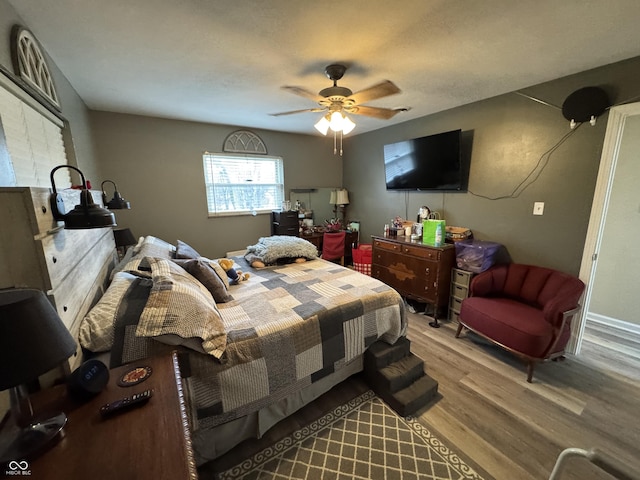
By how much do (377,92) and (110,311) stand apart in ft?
7.32

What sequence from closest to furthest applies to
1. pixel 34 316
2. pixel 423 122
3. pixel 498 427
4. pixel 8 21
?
pixel 34 316 → pixel 8 21 → pixel 498 427 → pixel 423 122

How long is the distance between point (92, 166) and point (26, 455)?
117 inches

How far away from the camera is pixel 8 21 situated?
4.27ft

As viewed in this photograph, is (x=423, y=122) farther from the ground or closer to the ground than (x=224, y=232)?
farther from the ground

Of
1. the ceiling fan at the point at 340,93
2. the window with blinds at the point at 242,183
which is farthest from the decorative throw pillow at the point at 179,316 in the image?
the window with blinds at the point at 242,183

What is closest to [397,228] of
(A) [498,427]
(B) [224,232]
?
(A) [498,427]

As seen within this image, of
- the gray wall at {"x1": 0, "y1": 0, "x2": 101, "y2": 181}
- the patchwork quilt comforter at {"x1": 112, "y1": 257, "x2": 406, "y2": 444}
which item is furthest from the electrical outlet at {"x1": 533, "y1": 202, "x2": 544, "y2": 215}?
the gray wall at {"x1": 0, "y1": 0, "x2": 101, "y2": 181}

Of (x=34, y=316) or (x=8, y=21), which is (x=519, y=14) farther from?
(x=8, y=21)

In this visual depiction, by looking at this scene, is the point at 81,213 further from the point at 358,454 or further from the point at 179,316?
the point at 358,454

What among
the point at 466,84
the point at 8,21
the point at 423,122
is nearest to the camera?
the point at 8,21

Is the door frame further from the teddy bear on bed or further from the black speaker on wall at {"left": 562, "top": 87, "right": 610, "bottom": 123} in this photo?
the teddy bear on bed

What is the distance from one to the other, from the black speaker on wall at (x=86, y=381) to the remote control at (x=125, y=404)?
0.27ft

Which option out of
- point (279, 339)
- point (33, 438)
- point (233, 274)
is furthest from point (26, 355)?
point (233, 274)

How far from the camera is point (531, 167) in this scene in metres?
2.52
